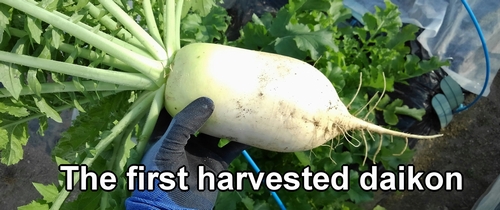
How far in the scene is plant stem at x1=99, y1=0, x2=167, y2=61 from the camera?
1.66 metres

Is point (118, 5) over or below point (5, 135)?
over

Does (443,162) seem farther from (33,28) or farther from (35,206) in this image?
(33,28)

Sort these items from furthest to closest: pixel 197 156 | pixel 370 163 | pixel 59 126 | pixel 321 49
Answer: pixel 59 126 → pixel 370 163 → pixel 321 49 → pixel 197 156

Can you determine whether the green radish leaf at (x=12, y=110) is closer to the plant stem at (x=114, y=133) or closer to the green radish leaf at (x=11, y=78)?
the green radish leaf at (x=11, y=78)

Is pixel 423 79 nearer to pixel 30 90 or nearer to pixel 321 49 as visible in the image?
pixel 321 49

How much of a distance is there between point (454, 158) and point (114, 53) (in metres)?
3.14

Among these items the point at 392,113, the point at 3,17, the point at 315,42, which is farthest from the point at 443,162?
the point at 3,17

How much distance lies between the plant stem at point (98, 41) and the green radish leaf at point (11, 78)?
244 millimetres

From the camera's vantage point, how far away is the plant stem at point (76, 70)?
4.96ft

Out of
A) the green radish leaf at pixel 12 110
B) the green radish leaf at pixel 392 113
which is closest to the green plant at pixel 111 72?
the green radish leaf at pixel 12 110

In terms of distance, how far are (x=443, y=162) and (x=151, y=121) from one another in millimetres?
2827

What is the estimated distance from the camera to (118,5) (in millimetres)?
1796

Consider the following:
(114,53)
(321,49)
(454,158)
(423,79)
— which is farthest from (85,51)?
(454,158)

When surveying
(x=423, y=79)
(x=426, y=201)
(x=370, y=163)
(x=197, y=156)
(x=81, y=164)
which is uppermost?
(x=81, y=164)
